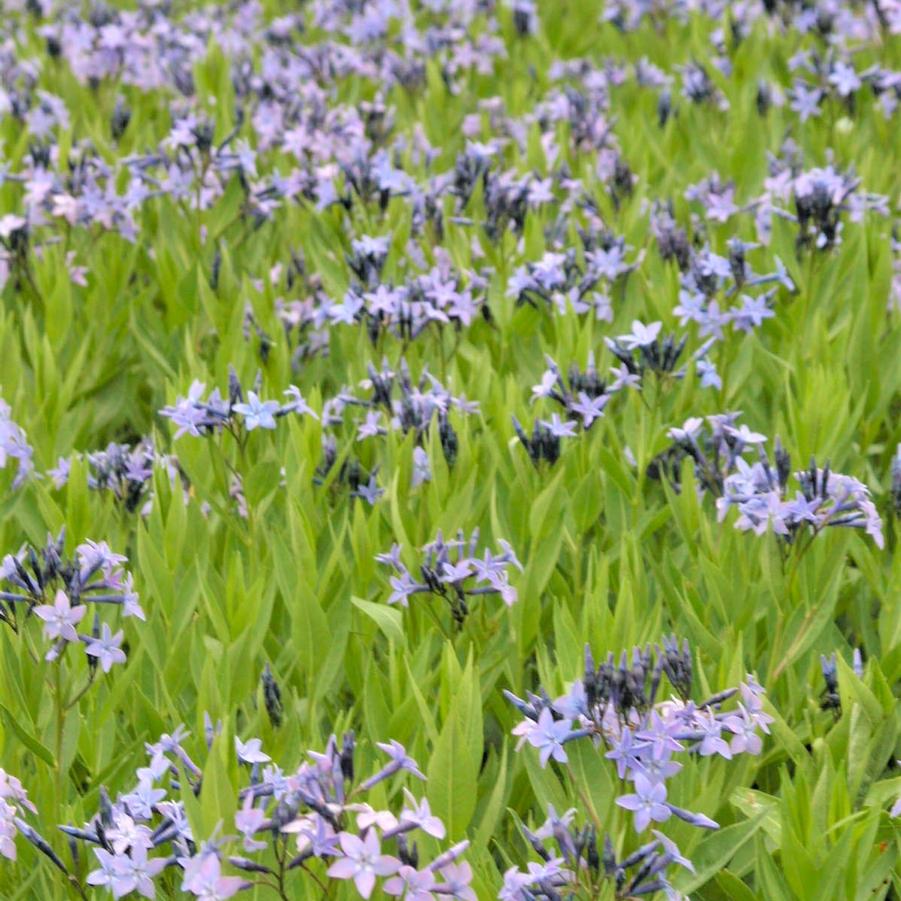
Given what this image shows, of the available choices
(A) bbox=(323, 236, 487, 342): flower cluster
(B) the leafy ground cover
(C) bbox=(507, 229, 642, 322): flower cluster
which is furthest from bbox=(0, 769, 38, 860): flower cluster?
(C) bbox=(507, 229, 642, 322): flower cluster

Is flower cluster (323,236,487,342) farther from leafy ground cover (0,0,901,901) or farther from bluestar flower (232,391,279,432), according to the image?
bluestar flower (232,391,279,432)

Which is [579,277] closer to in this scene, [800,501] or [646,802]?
[800,501]

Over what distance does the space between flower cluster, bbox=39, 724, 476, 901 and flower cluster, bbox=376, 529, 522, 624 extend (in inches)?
23.5

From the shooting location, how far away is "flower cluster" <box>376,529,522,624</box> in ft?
8.92

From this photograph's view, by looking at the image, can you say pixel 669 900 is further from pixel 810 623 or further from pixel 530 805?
pixel 810 623

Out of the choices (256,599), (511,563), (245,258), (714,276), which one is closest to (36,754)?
(256,599)

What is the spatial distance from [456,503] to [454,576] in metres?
0.36

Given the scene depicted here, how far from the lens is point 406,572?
2805mm

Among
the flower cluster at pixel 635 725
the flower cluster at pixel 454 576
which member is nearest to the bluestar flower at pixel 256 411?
the flower cluster at pixel 454 576

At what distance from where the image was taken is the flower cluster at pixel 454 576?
2.72 m

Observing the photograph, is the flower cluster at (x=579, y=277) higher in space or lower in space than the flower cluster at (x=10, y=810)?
higher

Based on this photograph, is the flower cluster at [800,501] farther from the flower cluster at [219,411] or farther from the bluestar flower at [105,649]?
the bluestar flower at [105,649]

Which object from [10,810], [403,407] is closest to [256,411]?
[403,407]

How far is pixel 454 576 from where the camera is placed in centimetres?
270
